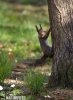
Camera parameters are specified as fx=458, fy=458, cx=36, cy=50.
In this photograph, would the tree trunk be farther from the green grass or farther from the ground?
the green grass

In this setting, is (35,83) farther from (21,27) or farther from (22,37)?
(21,27)

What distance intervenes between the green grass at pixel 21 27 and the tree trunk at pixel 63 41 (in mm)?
4124

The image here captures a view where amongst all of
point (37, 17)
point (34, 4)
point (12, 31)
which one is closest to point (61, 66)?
point (12, 31)

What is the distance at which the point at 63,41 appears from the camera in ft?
23.2

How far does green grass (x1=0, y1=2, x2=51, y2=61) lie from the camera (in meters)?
12.9

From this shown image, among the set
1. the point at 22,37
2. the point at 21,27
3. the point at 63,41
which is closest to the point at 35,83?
the point at 63,41

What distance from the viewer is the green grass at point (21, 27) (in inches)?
509

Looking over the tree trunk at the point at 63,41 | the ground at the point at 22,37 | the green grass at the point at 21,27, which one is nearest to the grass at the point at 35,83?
the ground at the point at 22,37

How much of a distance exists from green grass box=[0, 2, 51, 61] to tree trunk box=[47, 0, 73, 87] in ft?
13.5

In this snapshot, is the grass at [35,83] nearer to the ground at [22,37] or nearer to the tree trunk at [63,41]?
the ground at [22,37]

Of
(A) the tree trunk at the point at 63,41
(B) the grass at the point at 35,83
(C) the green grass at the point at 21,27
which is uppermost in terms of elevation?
(A) the tree trunk at the point at 63,41

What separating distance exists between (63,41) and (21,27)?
919 centimetres

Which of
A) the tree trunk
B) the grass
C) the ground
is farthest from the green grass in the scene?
the grass

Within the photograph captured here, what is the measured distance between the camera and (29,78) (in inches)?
269
